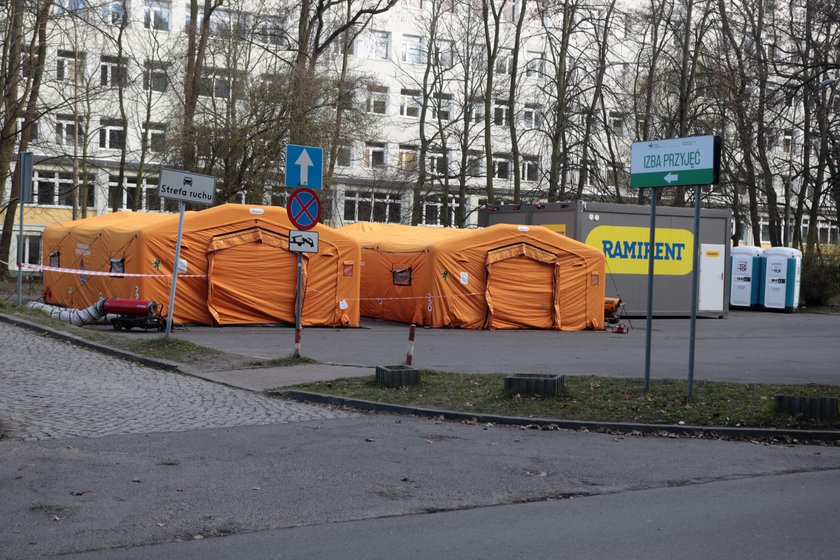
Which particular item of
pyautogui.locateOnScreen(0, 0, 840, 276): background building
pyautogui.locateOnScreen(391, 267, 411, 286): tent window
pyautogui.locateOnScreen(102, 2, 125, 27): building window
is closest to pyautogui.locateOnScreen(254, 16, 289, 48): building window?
pyautogui.locateOnScreen(0, 0, 840, 276): background building

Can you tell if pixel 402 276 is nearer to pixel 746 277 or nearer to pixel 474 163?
pixel 746 277

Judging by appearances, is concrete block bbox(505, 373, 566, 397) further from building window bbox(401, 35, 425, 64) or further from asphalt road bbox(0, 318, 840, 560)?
building window bbox(401, 35, 425, 64)

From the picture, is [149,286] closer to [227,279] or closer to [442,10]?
[227,279]

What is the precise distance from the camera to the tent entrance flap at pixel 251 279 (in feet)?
78.8

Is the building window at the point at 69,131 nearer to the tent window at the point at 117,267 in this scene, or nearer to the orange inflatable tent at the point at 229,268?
the orange inflatable tent at the point at 229,268

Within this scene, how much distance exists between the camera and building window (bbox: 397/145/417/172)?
2104 inches

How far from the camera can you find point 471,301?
88.7ft

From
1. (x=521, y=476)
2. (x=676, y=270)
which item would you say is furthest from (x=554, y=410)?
(x=676, y=270)

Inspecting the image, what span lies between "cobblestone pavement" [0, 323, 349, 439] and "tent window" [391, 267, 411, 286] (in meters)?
12.6

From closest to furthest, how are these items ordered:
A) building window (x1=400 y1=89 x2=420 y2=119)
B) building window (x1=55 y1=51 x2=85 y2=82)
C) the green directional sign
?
the green directional sign
building window (x1=55 y1=51 x2=85 y2=82)
building window (x1=400 y1=89 x2=420 y2=119)

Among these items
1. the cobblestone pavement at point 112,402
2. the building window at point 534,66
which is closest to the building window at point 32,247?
the building window at point 534,66

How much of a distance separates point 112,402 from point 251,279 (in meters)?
12.9

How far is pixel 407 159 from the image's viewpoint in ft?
190

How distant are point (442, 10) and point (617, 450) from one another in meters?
43.5
